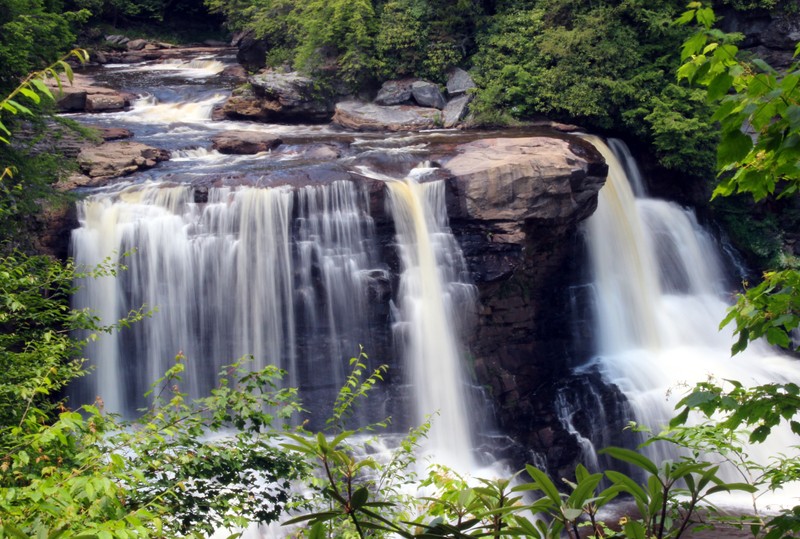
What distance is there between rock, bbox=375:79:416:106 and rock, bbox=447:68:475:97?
995 mm

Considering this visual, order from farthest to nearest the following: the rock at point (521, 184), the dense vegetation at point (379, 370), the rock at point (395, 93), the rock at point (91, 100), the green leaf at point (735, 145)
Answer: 1. the rock at point (395, 93)
2. the rock at point (91, 100)
3. the rock at point (521, 184)
4. the green leaf at point (735, 145)
5. the dense vegetation at point (379, 370)

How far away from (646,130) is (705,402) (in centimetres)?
1415

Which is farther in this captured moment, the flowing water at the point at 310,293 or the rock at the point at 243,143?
the rock at the point at 243,143

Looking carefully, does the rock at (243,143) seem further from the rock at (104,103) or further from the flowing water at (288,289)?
the rock at (104,103)

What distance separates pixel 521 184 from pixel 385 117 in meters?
6.43

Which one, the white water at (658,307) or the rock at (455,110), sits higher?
the rock at (455,110)

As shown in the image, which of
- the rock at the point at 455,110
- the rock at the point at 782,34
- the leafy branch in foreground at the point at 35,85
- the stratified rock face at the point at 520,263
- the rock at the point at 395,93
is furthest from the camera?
the rock at the point at 395,93

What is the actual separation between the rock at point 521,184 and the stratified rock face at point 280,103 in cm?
649

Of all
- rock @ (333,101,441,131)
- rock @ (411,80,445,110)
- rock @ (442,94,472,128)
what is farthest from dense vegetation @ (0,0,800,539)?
rock @ (333,101,441,131)

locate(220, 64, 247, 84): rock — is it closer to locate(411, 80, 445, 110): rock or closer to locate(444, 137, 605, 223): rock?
locate(411, 80, 445, 110): rock

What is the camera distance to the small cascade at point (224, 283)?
10227 mm

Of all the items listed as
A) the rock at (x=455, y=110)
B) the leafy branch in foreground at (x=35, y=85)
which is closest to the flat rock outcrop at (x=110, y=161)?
the rock at (x=455, y=110)

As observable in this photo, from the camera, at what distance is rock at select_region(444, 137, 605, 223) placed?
36.6 ft

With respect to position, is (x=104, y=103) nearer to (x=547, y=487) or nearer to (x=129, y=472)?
(x=129, y=472)
